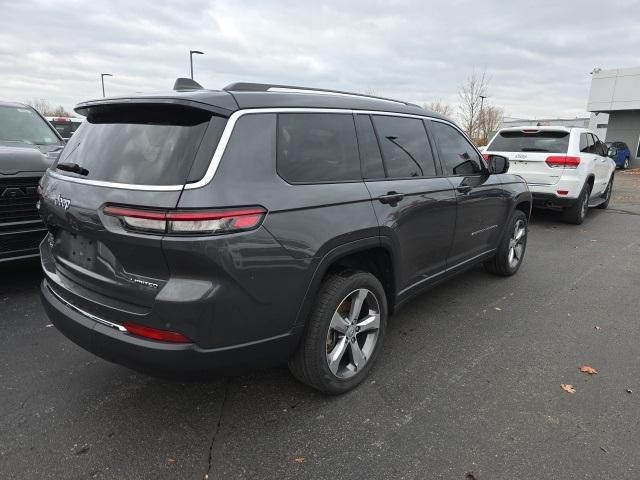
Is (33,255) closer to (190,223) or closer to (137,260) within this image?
(137,260)

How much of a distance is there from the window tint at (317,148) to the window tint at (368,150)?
6 centimetres

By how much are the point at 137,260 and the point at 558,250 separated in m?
6.37

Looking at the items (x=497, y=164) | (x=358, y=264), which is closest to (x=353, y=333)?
(x=358, y=264)

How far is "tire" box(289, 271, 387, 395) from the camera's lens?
254 centimetres

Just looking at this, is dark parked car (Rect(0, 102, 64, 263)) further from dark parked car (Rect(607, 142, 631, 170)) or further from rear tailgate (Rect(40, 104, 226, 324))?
dark parked car (Rect(607, 142, 631, 170))

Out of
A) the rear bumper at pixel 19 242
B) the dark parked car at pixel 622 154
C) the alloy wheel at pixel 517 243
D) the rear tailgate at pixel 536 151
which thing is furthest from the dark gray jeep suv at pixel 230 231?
the dark parked car at pixel 622 154

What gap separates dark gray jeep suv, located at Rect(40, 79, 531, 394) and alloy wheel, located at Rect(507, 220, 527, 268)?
2543 millimetres

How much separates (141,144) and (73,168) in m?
0.57

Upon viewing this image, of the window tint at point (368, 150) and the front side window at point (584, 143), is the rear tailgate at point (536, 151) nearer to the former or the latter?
the front side window at point (584, 143)

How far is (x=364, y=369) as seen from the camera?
2967 mm

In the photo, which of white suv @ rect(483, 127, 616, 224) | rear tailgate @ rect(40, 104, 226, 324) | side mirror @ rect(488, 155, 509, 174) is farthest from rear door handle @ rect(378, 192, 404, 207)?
white suv @ rect(483, 127, 616, 224)

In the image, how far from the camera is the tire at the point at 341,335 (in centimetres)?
254

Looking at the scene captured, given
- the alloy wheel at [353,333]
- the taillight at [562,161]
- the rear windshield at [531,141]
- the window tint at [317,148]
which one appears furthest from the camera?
the rear windshield at [531,141]

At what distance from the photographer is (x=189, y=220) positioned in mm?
1979
